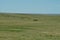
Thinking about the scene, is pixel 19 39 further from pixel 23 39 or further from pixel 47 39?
pixel 47 39

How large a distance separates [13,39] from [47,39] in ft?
7.36

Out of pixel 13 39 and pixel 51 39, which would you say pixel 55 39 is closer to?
pixel 51 39

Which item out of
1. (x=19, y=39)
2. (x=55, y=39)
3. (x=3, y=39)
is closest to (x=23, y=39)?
(x=19, y=39)

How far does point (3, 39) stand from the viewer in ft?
42.4

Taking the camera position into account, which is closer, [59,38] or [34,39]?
[34,39]

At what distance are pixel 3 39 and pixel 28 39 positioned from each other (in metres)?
1.61

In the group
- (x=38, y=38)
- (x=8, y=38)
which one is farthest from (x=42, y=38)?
(x=8, y=38)

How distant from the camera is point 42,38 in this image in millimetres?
13492

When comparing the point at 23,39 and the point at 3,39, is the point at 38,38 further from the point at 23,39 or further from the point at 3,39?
the point at 3,39

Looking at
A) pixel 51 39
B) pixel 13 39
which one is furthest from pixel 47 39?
pixel 13 39

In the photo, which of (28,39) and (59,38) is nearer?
(28,39)

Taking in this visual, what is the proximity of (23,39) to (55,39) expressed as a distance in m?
2.16

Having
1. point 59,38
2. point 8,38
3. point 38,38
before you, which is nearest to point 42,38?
point 38,38

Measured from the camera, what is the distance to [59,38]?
13844 millimetres
